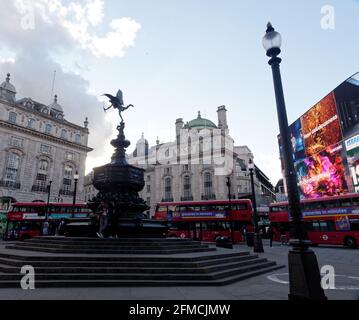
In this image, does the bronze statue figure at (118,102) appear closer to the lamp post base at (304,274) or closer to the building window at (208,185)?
the lamp post base at (304,274)

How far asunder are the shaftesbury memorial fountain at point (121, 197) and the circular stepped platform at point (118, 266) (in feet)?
4.52

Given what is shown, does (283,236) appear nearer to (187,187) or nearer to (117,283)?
(117,283)

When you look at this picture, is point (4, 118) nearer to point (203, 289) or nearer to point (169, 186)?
point (169, 186)

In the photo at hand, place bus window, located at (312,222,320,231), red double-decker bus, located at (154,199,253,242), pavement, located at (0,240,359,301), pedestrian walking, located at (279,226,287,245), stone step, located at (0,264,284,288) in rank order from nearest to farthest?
1. pavement, located at (0,240,359,301)
2. stone step, located at (0,264,284,288)
3. bus window, located at (312,222,320,231)
4. pedestrian walking, located at (279,226,287,245)
5. red double-decker bus, located at (154,199,253,242)

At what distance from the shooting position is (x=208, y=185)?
155ft

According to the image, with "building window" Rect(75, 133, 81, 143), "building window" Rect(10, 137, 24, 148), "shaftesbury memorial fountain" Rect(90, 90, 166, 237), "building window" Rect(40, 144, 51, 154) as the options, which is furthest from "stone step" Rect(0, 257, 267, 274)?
"building window" Rect(75, 133, 81, 143)

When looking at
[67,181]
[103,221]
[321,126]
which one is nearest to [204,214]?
[103,221]

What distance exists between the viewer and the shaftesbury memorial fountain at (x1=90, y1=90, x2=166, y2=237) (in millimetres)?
10555

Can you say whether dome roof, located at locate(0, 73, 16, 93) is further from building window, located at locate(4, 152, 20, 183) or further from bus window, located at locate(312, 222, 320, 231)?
bus window, located at locate(312, 222, 320, 231)

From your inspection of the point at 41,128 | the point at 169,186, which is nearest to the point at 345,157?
the point at 169,186

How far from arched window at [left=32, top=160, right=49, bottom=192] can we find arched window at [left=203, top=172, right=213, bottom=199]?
2685 centimetres

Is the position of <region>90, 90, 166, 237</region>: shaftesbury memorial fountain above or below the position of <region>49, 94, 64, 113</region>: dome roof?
below
